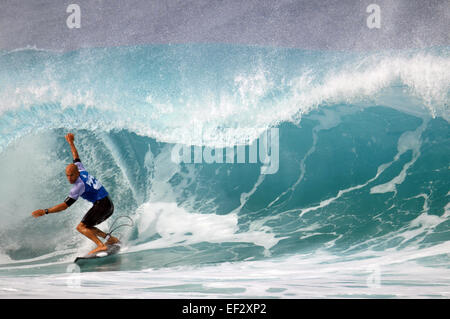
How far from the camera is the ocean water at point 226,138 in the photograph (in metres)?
3.96

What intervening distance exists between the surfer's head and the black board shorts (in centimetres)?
28

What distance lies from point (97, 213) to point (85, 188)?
0.76 ft

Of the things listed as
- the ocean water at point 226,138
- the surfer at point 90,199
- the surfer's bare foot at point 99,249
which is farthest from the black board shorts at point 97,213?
the ocean water at point 226,138

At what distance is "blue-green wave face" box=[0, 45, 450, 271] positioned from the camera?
4.06 metres

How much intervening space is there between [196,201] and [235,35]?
1783 millimetres

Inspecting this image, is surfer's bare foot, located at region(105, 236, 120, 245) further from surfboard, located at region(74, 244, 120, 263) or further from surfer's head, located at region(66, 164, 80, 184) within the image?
surfer's head, located at region(66, 164, 80, 184)

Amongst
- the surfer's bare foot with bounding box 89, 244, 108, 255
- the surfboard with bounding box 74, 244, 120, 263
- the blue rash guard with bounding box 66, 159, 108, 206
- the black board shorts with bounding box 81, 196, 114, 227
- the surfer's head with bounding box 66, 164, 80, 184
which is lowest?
the surfboard with bounding box 74, 244, 120, 263

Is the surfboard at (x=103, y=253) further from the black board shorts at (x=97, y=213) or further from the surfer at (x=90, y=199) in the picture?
the black board shorts at (x=97, y=213)

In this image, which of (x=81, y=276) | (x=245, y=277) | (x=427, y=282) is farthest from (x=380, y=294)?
(x=81, y=276)

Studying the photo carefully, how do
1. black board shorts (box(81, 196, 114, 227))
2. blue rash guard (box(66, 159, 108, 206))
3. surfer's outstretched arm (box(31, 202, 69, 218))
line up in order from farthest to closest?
black board shorts (box(81, 196, 114, 227)) < blue rash guard (box(66, 159, 108, 206)) < surfer's outstretched arm (box(31, 202, 69, 218))

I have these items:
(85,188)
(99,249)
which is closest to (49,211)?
(85,188)

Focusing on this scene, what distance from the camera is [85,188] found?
Result: 3.23m

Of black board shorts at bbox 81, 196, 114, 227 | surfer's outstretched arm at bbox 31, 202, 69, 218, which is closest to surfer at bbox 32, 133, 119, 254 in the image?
black board shorts at bbox 81, 196, 114, 227

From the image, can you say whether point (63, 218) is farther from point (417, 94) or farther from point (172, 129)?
point (417, 94)
